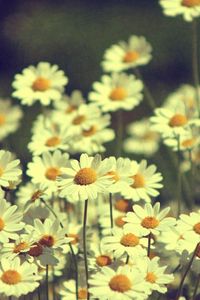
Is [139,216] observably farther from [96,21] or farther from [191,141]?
[96,21]

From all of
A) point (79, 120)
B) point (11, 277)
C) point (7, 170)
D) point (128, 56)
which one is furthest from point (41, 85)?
point (11, 277)

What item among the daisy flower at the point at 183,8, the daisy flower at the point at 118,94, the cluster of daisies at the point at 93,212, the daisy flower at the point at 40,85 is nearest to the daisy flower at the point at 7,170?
the cluster of daisies at the point at 93,212

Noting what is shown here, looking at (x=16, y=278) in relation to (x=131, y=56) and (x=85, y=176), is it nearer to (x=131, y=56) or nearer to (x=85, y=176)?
(x=85, y=176)

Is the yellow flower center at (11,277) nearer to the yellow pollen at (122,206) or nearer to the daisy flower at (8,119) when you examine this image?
the yellow pollen at (122,206)

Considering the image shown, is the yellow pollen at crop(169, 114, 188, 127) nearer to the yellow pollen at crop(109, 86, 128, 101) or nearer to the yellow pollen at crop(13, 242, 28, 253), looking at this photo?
the yellow pollen at crop(109, 86, 128, 101)

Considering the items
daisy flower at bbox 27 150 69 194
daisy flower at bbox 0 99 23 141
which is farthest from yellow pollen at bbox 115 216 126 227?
daisy flower at bbox 0 99 23 141

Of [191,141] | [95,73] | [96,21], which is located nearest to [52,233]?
[191,141]
